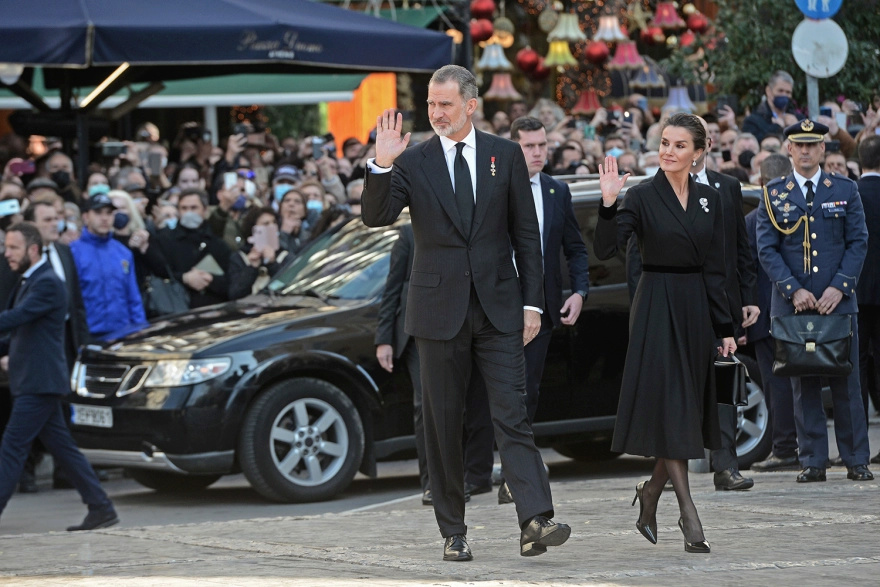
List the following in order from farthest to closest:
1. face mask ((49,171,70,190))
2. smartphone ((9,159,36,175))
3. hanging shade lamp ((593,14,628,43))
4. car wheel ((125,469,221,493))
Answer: hanging shade lamp ((593,14,628,43)) < smartphone ((9,159,36,175)) < face mask ((49,171,70,190)) < car wheel ((125,469,221,493))

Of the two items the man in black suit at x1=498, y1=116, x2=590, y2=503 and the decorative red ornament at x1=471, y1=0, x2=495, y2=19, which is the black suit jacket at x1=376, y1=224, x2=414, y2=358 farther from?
the decorative red ornament at x1=471, y1=0, x2=495, y2=19

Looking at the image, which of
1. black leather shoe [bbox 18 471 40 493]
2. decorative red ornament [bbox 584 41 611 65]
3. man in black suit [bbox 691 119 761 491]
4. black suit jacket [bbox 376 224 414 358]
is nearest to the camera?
man in black suit [bbox 691 119 761 491]

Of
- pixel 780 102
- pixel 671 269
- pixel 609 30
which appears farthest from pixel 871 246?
pixel 609 30

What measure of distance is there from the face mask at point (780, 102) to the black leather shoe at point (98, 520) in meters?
8.44

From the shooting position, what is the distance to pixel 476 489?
959cm

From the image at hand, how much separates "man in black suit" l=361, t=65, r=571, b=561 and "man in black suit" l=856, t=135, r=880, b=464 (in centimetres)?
383

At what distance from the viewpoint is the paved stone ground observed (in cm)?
639

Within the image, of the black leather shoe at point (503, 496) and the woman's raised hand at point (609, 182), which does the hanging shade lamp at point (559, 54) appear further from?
the woman's raised hand at point (609, 182)

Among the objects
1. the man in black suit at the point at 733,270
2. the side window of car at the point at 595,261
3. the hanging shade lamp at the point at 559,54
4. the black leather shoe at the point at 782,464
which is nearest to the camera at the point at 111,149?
the side window of car at the point at 595,261

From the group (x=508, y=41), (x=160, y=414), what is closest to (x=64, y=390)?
(x=160, y=414)

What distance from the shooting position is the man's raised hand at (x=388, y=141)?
6.49 m

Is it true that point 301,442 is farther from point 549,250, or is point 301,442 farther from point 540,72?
point 540,72

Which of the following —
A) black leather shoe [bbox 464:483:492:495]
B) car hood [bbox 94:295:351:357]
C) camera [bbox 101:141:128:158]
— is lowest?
black leather shoe [bbox 464:483:492:495]

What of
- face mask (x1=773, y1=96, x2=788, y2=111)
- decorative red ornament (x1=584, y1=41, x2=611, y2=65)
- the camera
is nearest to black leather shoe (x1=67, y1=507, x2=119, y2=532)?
the camera
